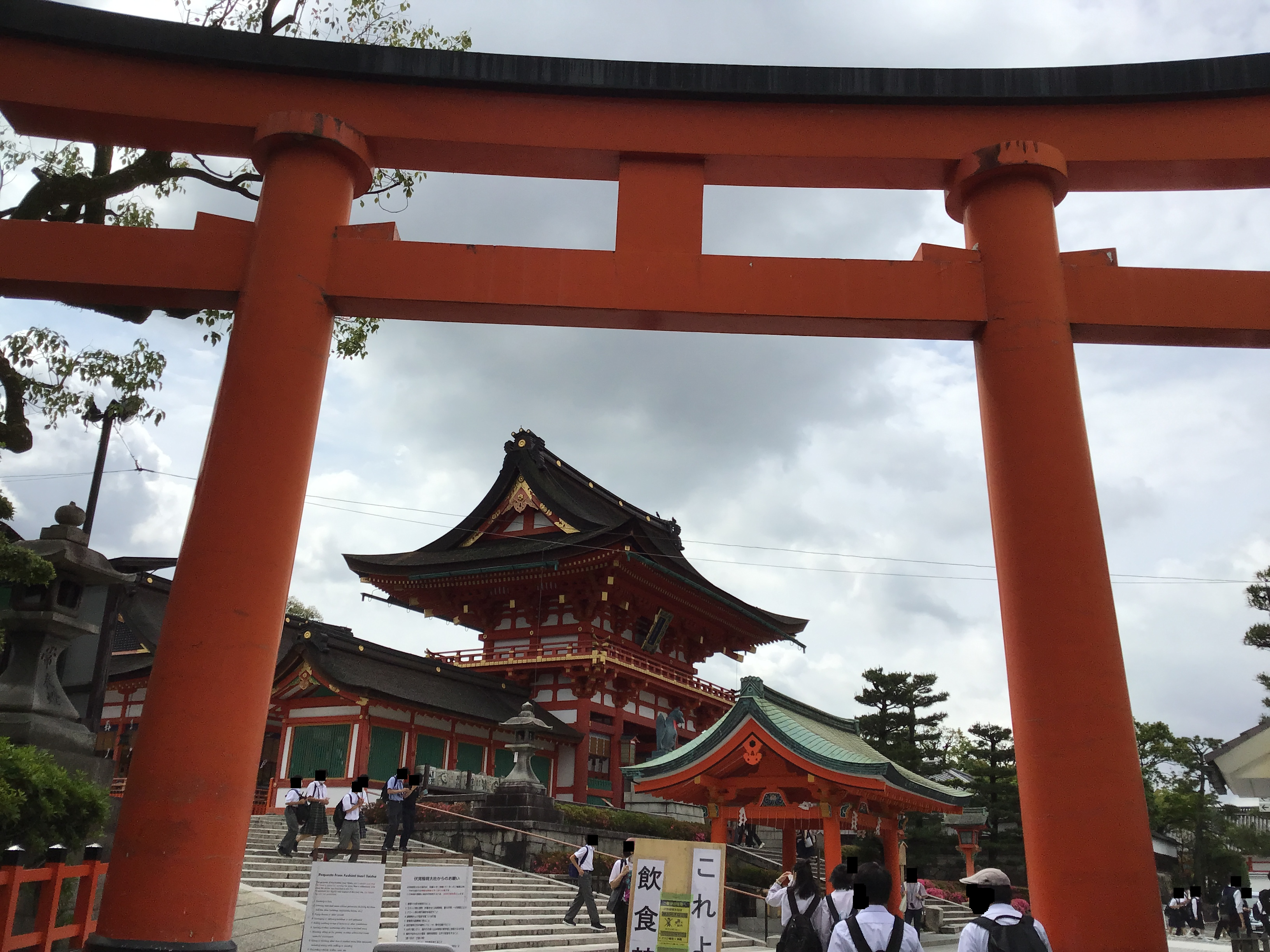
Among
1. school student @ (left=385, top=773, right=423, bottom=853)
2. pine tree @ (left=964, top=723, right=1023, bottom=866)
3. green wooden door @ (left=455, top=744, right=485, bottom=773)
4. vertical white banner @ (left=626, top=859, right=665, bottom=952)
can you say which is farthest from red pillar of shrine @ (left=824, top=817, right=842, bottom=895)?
pine tree @ (left=964, top=723, right=1023, bottom=866)

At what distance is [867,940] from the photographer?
158 inches

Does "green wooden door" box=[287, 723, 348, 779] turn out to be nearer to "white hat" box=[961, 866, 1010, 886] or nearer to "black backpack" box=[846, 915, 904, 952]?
"black backpack" box=[846, 915, 904, 952]

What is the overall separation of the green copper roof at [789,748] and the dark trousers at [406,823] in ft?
11.1

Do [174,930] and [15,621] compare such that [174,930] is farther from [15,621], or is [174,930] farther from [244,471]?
[15,621]

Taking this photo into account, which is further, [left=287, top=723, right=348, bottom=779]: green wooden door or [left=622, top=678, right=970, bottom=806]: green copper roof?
[left=287, top=723, right=348, bottom=779]: green wooden door

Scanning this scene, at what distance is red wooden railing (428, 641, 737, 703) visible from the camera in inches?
942

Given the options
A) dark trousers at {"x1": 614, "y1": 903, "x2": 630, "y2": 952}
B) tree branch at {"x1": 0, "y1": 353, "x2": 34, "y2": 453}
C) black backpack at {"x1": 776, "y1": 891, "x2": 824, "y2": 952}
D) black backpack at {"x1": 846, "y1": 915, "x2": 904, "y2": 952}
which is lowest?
dark trousers at {"x1": 614, "y1": 903, "x2": 630, "y2": 952}

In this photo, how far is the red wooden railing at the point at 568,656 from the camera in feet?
78.5

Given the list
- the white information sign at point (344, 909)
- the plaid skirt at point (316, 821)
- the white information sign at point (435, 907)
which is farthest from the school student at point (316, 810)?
the white information sign at point (435, 907)

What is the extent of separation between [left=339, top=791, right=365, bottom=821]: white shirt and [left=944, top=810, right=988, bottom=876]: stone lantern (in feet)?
51.2

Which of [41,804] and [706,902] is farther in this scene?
[706,902]

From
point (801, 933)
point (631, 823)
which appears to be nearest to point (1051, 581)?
point (801, 933)

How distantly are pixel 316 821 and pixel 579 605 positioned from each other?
11.4m

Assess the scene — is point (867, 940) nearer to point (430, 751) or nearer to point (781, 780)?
point (781, 780)
